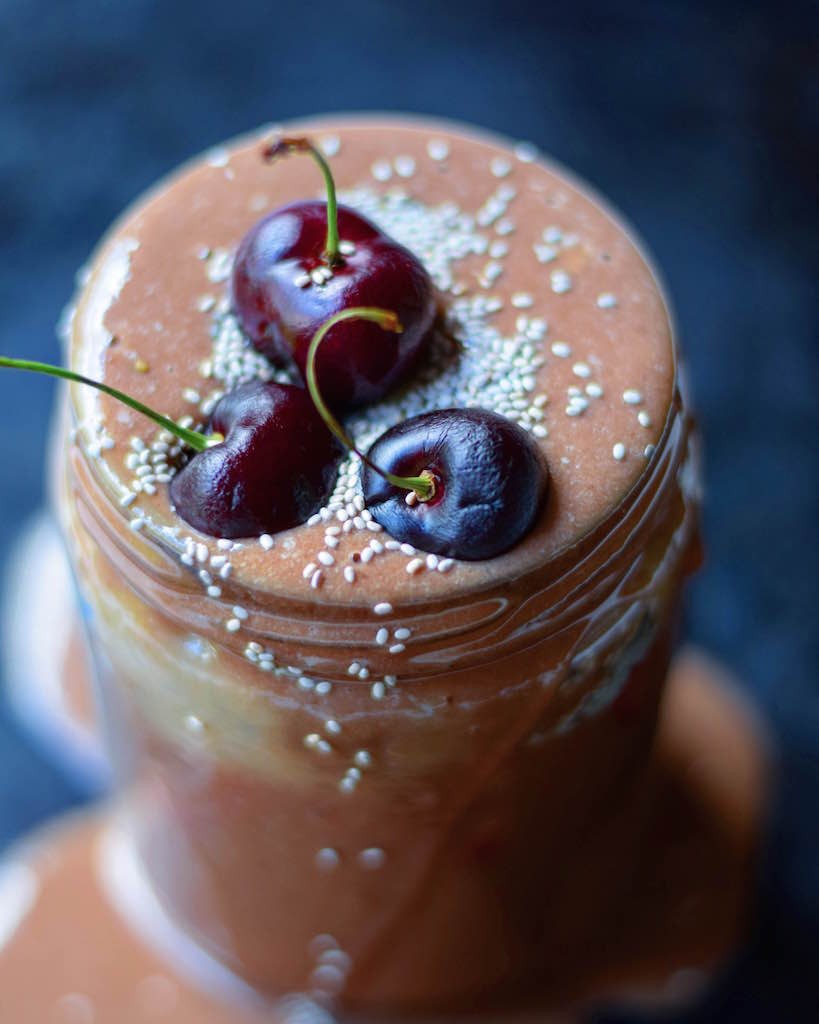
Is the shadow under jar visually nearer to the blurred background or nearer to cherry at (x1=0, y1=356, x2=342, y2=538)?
cherry at (x1=0, y1=356, x2=342, y2=538)

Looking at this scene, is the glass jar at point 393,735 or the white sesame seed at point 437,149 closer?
the glass jar at point 393,735

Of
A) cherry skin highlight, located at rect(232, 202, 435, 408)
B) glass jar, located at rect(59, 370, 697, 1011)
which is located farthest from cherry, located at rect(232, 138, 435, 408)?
glass jar, located at rect(59, 370, 697, 1011)

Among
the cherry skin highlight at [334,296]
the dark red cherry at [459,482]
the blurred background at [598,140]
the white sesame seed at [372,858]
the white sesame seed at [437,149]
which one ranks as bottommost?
the white sesame seed at [372,858]

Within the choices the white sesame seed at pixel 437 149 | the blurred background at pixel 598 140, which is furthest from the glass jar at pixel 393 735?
the blurred background at pixel 598 140

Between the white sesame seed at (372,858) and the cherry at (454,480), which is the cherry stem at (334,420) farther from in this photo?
the white sesame seed at (372,858)

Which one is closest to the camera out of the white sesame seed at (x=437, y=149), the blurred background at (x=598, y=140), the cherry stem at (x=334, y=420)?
the cherry stem at (x=334, y=420)

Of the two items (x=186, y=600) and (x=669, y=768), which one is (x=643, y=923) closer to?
(x=669, y=768)
